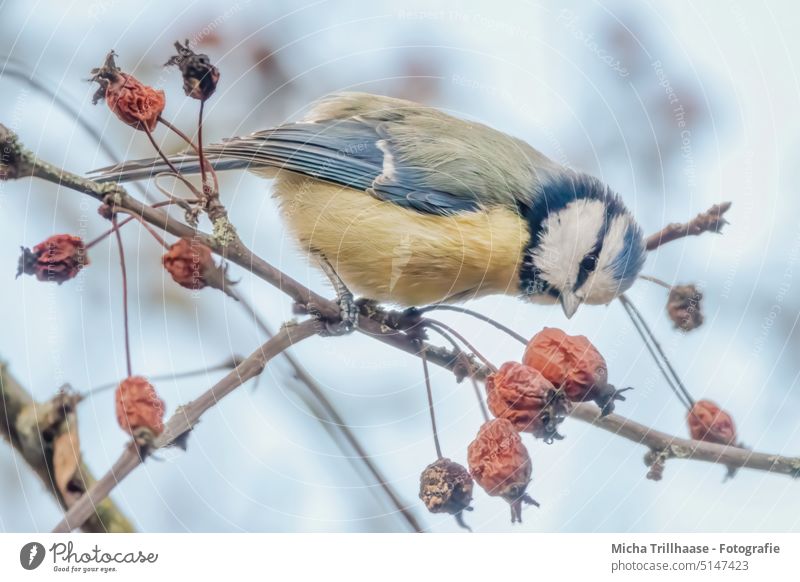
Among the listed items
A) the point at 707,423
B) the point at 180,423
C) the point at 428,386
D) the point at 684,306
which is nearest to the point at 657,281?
the point at 684,306

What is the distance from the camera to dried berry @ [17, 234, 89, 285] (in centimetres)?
70

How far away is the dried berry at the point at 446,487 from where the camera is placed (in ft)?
2.35

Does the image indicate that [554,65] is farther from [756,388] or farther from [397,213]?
[756,388]

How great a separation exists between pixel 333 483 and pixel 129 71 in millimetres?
434

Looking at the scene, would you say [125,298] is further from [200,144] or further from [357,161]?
[357,161]

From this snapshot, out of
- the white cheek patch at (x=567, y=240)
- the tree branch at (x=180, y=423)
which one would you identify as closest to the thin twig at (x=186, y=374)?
the tree branch at (x=180, y=423)

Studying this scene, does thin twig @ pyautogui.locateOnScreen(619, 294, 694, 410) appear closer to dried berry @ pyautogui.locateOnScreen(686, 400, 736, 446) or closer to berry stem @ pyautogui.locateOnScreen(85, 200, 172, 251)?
dried berry @ pyautogui.locateOnScreen(686, 400, 736, 446)

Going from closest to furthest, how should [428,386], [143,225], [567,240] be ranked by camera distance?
1. [143,225]
2. [428,386]
3. [567,240]

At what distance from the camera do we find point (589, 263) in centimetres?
89

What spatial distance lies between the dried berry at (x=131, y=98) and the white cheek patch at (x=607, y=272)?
1.53 ft

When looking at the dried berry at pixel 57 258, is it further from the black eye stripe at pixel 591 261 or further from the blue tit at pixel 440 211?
the black eye stripe at pixel 591 261

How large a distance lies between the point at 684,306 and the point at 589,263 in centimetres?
11

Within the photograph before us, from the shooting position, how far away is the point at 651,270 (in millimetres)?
862
